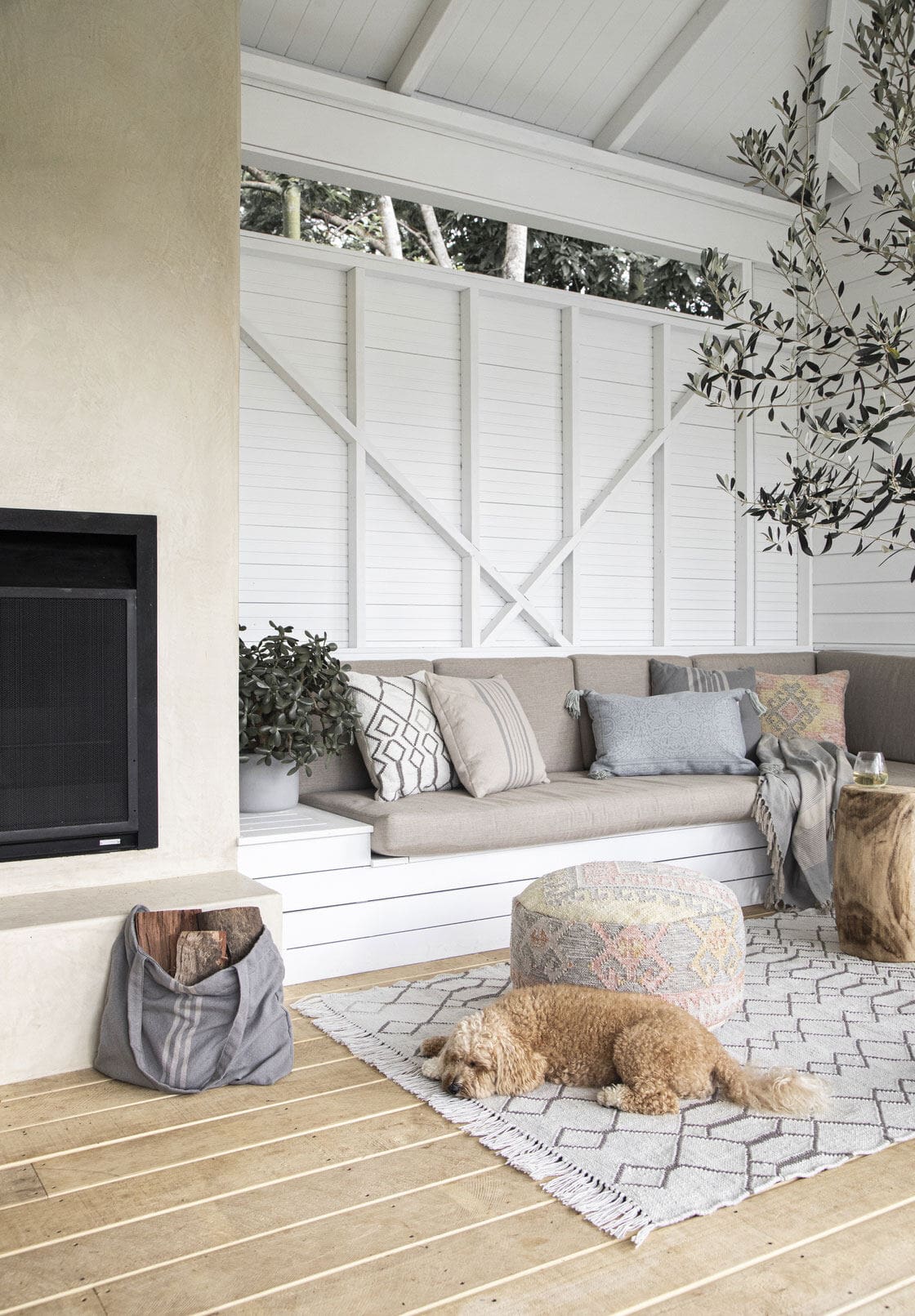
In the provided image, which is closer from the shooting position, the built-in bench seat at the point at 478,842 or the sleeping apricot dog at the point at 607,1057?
the sleeping apricot dog at the point at 607,1057

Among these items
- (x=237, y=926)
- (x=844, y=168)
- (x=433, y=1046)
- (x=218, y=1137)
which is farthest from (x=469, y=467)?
(x=218, y=1137)

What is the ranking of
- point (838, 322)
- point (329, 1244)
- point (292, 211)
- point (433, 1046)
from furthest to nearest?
point (292, 211) < point (838, 322) < point (433, 1046) < point (329, 1244)

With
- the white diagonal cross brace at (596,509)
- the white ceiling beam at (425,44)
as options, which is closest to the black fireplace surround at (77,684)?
the white diagonal cross brace at (596,509)

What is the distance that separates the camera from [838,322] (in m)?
5.76

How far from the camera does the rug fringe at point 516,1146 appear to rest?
6.45ft

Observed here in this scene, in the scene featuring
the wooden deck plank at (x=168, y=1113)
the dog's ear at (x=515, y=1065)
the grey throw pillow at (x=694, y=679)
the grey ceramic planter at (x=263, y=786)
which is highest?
the grey throw pillow at (x=694, y=679)

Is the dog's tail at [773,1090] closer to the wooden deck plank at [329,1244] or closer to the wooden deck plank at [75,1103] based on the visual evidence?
the wooden deck plank at [329,1244]

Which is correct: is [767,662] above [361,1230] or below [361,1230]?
above

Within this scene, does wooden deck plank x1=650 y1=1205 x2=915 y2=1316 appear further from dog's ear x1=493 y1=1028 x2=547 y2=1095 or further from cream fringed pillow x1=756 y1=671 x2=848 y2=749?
cream fringed pillow x1=756 y1=671 x2=848 y2=749

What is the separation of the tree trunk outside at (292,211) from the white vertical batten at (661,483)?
2192 millimetres

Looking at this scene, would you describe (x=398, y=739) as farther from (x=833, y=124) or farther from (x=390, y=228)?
(x=390, y=228)

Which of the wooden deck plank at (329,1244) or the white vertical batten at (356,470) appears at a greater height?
the white vertical batten at (356,470)

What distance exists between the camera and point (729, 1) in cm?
455

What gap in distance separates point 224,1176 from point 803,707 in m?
3.47
